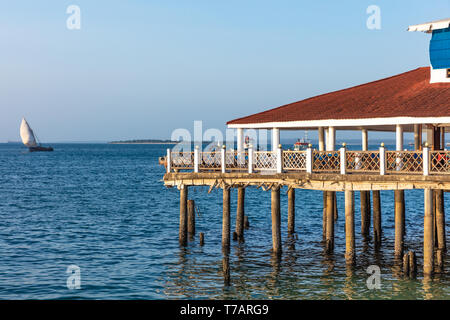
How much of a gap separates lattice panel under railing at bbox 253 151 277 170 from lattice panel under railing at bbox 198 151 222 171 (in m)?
1.84

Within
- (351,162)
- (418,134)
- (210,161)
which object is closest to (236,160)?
(210,161)

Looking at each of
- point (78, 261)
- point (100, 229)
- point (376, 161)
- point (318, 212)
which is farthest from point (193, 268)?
point (318, 212)

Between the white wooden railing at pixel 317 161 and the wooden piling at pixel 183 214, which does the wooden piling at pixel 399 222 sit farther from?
the wooden piling at pixel 183 214

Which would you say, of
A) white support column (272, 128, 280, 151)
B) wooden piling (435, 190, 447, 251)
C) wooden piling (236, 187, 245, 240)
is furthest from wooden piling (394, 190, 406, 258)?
wooden piling (236, 187, 245, 240)

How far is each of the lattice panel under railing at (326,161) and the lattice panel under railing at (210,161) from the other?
4429 millimetres

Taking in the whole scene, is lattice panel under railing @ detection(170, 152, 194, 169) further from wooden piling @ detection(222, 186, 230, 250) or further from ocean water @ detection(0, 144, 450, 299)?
ocean water @ detection(0, 144, 450, 299)

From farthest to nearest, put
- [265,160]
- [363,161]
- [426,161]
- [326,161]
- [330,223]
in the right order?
[330,223]
[265,160]
[326,161]
[363,161]
[426,161]

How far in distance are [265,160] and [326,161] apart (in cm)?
266

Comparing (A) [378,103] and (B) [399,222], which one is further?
(A) [378,103]

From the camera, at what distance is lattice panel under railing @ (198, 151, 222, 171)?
93.2ft

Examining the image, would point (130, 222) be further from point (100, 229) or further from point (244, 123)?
point (244, 123)

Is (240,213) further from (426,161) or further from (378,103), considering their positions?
(426,161)

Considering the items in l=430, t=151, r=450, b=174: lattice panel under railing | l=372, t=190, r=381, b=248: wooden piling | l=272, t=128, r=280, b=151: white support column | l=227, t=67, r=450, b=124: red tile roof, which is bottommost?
l=372, t=190, r=381, b=248: wooden piling

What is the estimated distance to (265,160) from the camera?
1066 inches
